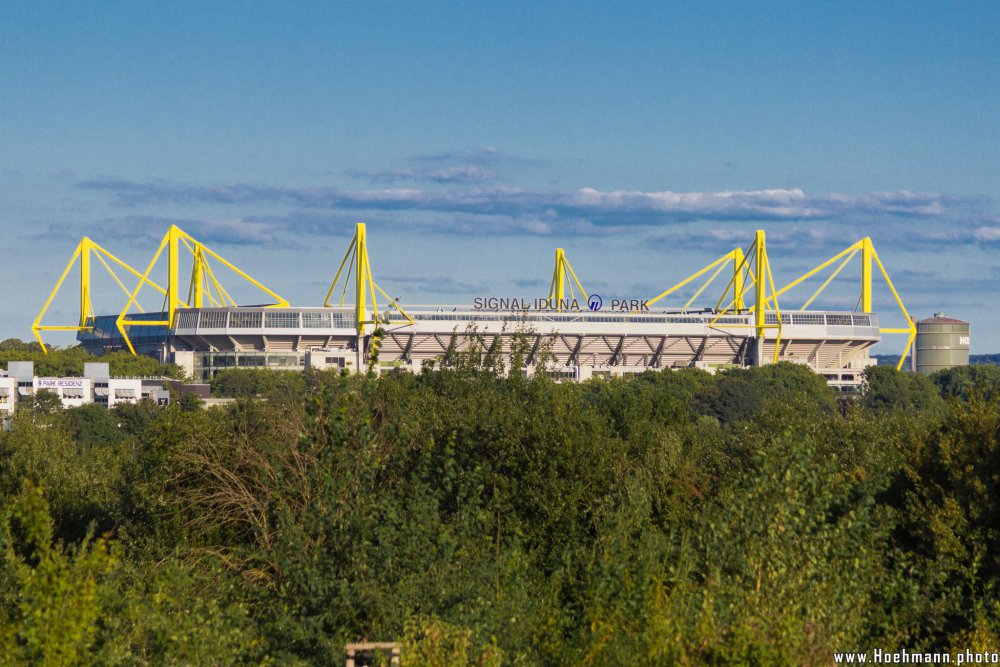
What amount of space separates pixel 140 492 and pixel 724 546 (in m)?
10.7

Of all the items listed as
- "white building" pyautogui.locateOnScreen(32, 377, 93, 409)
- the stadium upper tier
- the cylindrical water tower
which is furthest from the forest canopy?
the cylindrical water tower

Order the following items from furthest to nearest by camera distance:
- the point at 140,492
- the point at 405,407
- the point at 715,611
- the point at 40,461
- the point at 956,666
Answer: the point at 40,461, the point at 405,407, the point at 140,492, the point at 956,666, the point at 715,611

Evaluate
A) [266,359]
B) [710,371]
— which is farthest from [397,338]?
[710,371]

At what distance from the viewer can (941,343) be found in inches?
6102

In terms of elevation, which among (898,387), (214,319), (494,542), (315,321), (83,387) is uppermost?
(214,319)

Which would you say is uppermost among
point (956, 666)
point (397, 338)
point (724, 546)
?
point (397, 338)

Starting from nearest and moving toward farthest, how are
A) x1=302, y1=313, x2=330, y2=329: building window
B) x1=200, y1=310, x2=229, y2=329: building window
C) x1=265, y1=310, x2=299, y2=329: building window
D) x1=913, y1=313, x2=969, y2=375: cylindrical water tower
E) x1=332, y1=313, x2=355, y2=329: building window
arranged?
x1=200, y1=310, x2=229, y2=329: building window < x1=265, y1=310, x2=299, y2=329: building window < x1=302, y1=313, x2=330, y2=329: building window < x1=332, y1=313, x2=355, y2=329: building window < x1=913, y1=313, x2=969, y2=375: cylindrical water tower

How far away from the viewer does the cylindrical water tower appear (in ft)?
505

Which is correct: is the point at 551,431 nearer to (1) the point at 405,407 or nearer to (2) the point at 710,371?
(1) the point at 405,407

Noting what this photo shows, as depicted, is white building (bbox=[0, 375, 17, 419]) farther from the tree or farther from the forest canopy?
the forest canopy

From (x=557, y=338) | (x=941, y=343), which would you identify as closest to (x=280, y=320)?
(x=557, y=338)

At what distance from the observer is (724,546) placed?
13375mm

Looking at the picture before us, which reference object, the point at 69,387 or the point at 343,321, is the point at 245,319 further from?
the point at 69,387

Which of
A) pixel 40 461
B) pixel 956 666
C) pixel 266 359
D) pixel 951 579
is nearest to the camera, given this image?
pixel 956 666
